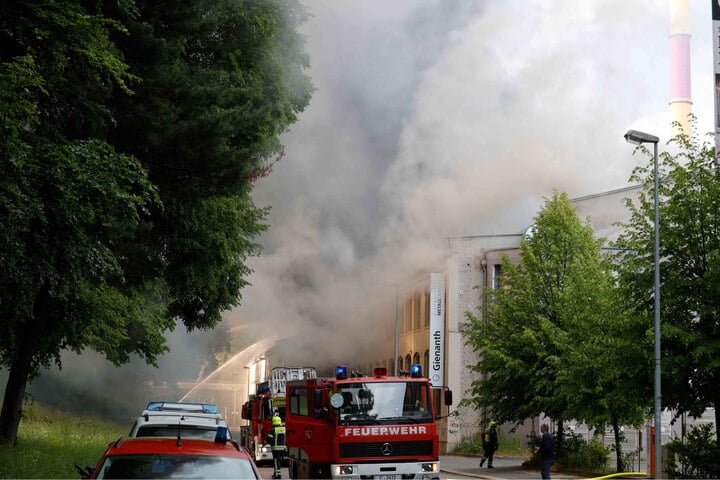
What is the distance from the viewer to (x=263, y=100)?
23.4 metres

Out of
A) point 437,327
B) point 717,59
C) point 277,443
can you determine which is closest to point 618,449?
point 277,443

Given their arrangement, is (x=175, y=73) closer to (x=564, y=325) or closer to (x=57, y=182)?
(x=57, y=182)

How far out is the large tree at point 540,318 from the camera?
95.0 feet

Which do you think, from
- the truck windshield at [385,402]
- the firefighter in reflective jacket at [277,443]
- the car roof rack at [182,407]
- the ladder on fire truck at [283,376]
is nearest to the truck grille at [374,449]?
the truck windshield at [385,402]

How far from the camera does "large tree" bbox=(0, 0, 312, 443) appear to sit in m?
15.7

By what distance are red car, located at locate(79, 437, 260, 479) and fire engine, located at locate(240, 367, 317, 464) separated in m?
20.3

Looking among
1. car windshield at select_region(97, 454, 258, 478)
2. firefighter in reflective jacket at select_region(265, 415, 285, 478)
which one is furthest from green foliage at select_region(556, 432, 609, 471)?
car windshield at select_region(97, 454, 258, 478)

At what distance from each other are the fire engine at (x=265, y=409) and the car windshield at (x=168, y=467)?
803 inches

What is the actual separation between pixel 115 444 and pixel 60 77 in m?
10.2

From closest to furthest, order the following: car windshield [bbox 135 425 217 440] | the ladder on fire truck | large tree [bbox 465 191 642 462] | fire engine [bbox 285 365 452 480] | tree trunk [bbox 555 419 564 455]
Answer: car windshield [bbox 135 425 217 440] → fire engine [bbox 285 365 452 480] → large tree [bbox 465 191 642 462] → tree trunk [bbox 555 419 564 455] → the ladder on fire truck

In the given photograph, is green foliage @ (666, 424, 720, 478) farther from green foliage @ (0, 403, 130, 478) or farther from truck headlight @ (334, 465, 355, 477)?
green foliage @ (0, 403, 130, 478)

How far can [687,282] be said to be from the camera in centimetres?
2006

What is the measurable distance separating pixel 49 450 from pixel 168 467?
16843 millimetres

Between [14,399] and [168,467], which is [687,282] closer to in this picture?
Answer: [168,467]
